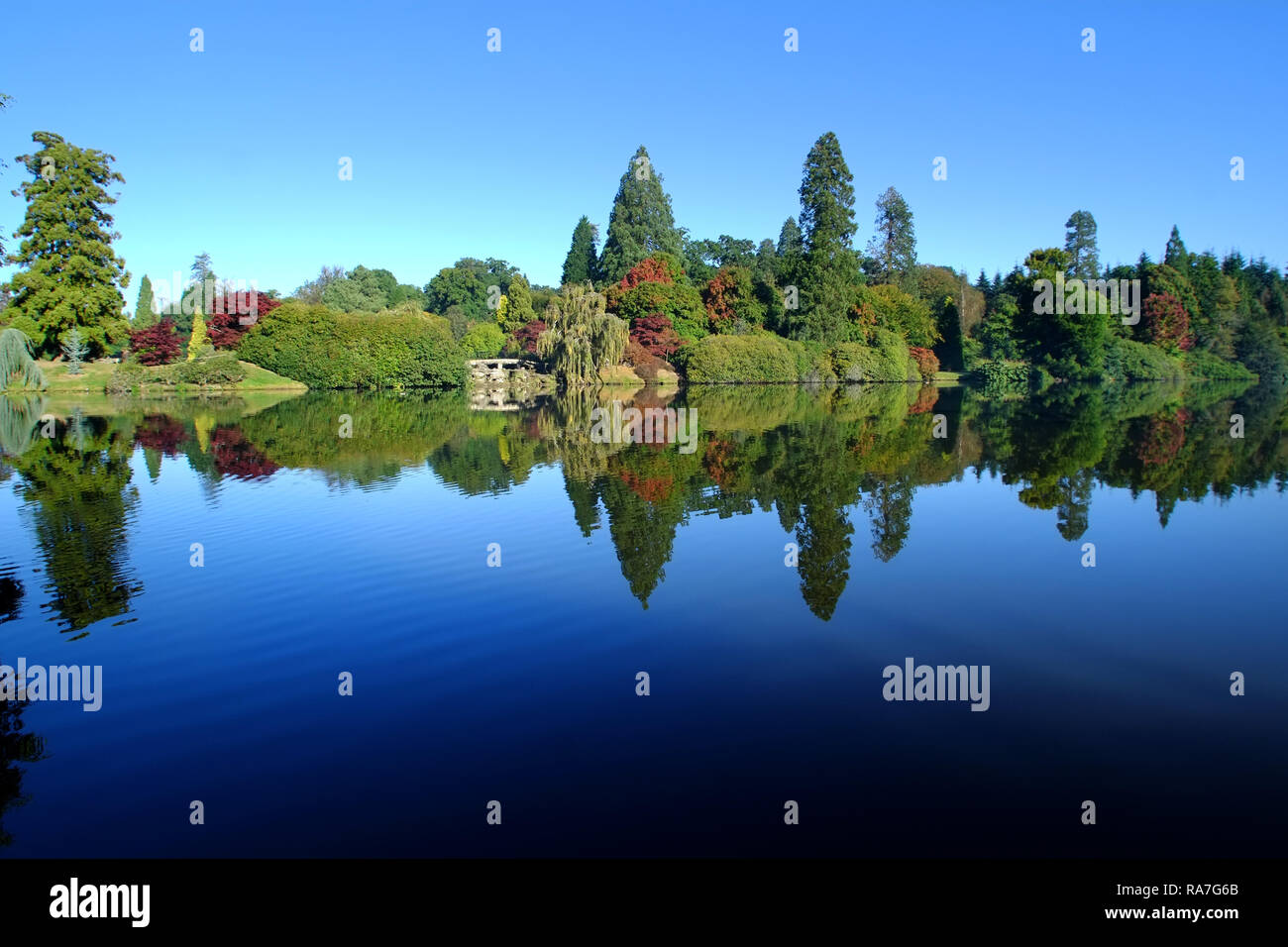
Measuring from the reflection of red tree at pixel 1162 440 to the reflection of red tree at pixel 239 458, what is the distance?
2118 cm

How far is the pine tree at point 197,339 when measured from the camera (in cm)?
6633

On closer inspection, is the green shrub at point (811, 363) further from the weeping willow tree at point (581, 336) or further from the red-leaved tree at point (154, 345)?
the red-leaved tree at point (154, 345)

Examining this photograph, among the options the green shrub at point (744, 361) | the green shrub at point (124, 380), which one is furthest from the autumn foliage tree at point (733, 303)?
the green shrub at point (124, 380)

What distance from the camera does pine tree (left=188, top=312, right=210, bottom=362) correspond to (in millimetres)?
66331

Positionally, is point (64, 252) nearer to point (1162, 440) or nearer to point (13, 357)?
point (13, 357)

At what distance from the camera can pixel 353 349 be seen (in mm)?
63656

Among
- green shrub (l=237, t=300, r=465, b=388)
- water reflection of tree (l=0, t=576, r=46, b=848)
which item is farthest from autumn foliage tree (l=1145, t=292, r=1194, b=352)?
water reflection of tree (l=0, t=576, r=46, b=848)

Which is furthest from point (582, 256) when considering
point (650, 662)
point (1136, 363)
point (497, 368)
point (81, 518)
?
point (650, 662)

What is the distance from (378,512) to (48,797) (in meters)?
9.53

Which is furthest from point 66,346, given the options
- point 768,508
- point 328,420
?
point 768,508

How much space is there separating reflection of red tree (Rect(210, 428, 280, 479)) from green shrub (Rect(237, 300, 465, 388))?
120 ft

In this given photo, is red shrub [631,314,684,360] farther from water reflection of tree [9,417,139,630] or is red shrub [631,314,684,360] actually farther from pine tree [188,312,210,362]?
water reflection of tree [9,417,139,630]

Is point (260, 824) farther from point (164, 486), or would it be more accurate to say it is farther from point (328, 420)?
point (328, 420)

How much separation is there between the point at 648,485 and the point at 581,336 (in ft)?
138
